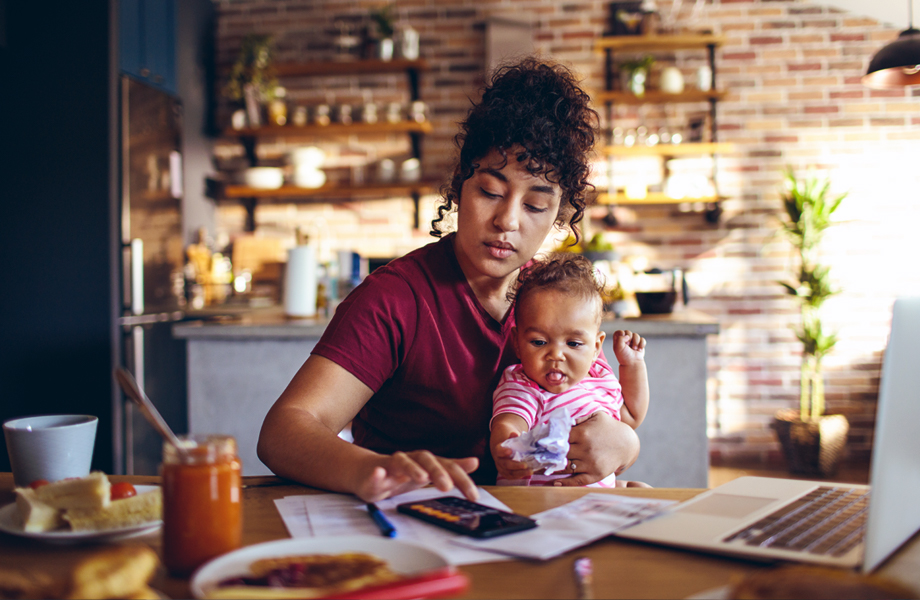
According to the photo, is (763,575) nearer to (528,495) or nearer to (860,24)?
(528,495)

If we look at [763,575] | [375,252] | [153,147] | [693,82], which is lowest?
[763,575]

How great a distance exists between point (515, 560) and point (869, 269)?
4274 millimetres

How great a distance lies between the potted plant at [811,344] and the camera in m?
3.76

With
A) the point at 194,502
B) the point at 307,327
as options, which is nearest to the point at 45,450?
the point at 194,502

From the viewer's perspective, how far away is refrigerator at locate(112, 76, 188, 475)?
10.5 ft

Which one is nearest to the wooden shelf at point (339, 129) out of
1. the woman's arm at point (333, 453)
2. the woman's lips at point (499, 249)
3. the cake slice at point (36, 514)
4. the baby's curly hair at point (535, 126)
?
the baby's curly hair at point (535, 126)

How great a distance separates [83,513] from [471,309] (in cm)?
80

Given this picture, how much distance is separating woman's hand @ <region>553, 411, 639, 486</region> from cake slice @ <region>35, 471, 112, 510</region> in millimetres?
747

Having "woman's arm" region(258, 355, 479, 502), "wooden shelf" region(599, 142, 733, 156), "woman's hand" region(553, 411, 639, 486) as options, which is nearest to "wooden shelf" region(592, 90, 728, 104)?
"wooden shelf" region(599, 142, 733, 156)

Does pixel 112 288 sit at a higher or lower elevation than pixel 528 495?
higher

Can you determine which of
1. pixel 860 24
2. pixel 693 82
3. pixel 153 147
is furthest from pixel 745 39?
pixel 153 147

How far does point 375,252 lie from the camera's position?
4.59m

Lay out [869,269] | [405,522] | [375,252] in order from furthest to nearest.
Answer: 1. [375,252]
2. [869,269]
3. [405,522]

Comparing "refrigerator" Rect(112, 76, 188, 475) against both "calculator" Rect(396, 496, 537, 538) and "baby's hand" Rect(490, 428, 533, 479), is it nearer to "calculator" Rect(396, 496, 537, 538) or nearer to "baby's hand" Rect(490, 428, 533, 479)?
"baby's hand" Rect(490, 428, 533, 479)
